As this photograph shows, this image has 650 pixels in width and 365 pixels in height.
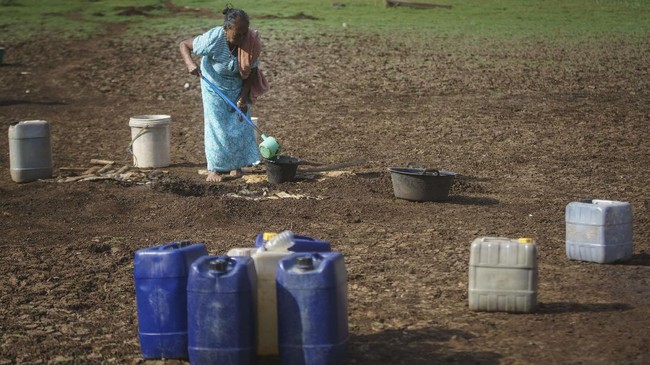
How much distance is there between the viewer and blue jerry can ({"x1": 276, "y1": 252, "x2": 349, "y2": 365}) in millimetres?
5344

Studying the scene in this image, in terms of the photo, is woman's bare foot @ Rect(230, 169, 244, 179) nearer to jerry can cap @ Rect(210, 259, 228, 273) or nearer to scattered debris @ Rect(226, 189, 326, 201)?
scattered debris @ Rect(226, 189, 326, 201)

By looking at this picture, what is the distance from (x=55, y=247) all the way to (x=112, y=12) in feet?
61.7

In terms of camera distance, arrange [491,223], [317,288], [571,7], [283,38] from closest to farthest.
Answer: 1. [317,288]
2. [491,223]
3. [283,38]
4. [571,7]

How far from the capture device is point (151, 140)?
11.8 metres

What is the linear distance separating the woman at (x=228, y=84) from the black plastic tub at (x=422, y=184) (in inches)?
79.3

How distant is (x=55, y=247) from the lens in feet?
27.5

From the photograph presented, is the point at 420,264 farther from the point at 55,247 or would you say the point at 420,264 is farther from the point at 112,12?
the point at 112,12

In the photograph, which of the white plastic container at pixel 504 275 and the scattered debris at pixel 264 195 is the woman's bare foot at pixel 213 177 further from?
the white plastic container at pixel 504 275

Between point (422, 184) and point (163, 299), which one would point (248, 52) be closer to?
point (422, 184)

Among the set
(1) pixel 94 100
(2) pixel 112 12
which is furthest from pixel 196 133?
(2) pixel 112 12

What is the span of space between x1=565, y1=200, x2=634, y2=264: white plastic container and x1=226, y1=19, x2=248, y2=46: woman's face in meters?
4.05

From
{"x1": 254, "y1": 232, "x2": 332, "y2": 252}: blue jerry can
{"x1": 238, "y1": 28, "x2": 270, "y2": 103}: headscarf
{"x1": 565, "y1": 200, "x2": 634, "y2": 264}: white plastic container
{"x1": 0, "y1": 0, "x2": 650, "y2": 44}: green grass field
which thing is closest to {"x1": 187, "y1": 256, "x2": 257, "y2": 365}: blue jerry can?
{"x1": 254, "y1": 232, "x2": 332, "y2": 252}: blue jerry can

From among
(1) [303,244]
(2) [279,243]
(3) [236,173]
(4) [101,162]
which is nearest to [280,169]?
(3) [236,173]

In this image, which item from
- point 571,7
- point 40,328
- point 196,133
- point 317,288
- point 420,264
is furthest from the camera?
point 571,7
